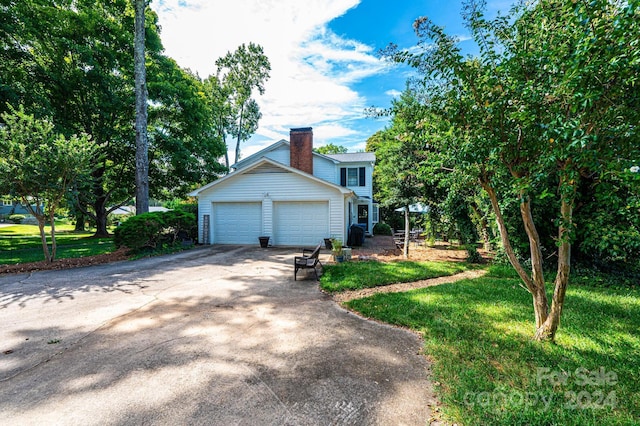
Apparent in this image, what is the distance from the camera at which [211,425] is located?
2.32 metres

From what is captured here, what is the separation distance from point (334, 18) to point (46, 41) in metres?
16.7

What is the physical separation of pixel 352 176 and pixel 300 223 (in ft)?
26.2

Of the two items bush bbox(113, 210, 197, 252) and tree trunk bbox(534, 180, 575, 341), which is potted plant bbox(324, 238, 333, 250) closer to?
bush bbox(113, 210, 197, 252)

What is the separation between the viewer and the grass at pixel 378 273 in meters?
6.80

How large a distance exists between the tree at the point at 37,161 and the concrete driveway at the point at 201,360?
3.91 metres

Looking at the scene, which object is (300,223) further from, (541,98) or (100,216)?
(100,216)

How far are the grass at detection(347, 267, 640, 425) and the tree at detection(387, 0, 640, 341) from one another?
0.57m

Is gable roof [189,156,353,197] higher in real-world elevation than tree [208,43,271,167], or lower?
lower

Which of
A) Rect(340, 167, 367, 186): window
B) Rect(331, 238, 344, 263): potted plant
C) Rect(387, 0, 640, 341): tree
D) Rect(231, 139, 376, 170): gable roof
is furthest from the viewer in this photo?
Rect(340, 167, 367, 186): window

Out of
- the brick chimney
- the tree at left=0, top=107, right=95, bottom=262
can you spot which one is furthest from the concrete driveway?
the brick chimney

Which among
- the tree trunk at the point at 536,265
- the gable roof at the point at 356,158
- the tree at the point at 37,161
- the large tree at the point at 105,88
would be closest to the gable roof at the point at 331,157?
the gable roof at the point at 356,158

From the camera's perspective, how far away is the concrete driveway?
2510mm

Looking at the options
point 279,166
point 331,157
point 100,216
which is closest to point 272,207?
point 279,166

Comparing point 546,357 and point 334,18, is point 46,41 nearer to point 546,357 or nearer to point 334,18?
point 334,18
